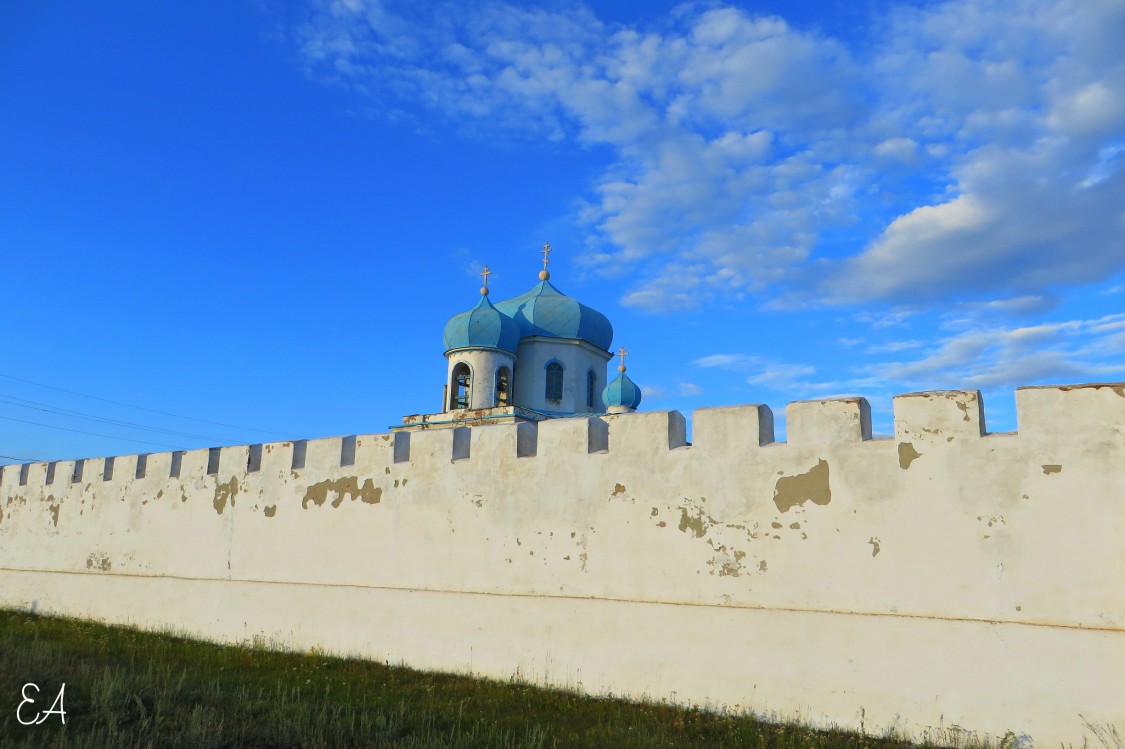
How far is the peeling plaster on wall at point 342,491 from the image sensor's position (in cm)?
945

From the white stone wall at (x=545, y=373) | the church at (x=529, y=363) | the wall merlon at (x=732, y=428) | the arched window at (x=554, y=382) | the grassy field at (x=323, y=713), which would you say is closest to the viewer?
the grassy field at (x=323, y=713)

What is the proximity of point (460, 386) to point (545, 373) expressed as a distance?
103 inches

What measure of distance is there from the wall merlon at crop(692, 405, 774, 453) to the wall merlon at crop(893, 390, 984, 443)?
1.10m

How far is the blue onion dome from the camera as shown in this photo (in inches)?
980

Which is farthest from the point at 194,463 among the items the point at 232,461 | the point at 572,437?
the point at 572,437

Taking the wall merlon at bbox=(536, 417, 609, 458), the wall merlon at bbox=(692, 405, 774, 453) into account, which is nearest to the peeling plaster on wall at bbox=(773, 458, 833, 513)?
the wall merlon at bbox=(692, 405, 774, 453)

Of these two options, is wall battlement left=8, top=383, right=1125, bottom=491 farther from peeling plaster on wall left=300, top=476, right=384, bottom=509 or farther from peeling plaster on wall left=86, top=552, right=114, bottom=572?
peeling plaster on wall left=86, top=552, right=114, bottom=572

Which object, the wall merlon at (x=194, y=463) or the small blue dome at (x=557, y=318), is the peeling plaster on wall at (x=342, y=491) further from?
the small blue dome at (x=557, y=318)

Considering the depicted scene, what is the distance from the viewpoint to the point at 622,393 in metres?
25.0

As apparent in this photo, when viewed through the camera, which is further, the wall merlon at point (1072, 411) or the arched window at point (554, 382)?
the arched window at point (554, 382)

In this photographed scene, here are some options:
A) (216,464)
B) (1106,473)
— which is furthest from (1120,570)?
(216,464)

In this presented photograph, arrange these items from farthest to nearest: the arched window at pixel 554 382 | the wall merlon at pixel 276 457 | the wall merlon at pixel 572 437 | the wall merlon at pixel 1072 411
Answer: the arched window at pixel 554 382, the wall merlon at pixel 276 457, the wall merlon at pixel 572 437, the wall merlon at pixel 1072 411

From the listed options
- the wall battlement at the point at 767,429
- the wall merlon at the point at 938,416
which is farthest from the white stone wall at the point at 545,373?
the wall merlon at the point at 938,416

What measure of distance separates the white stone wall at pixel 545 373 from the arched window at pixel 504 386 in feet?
1.82
